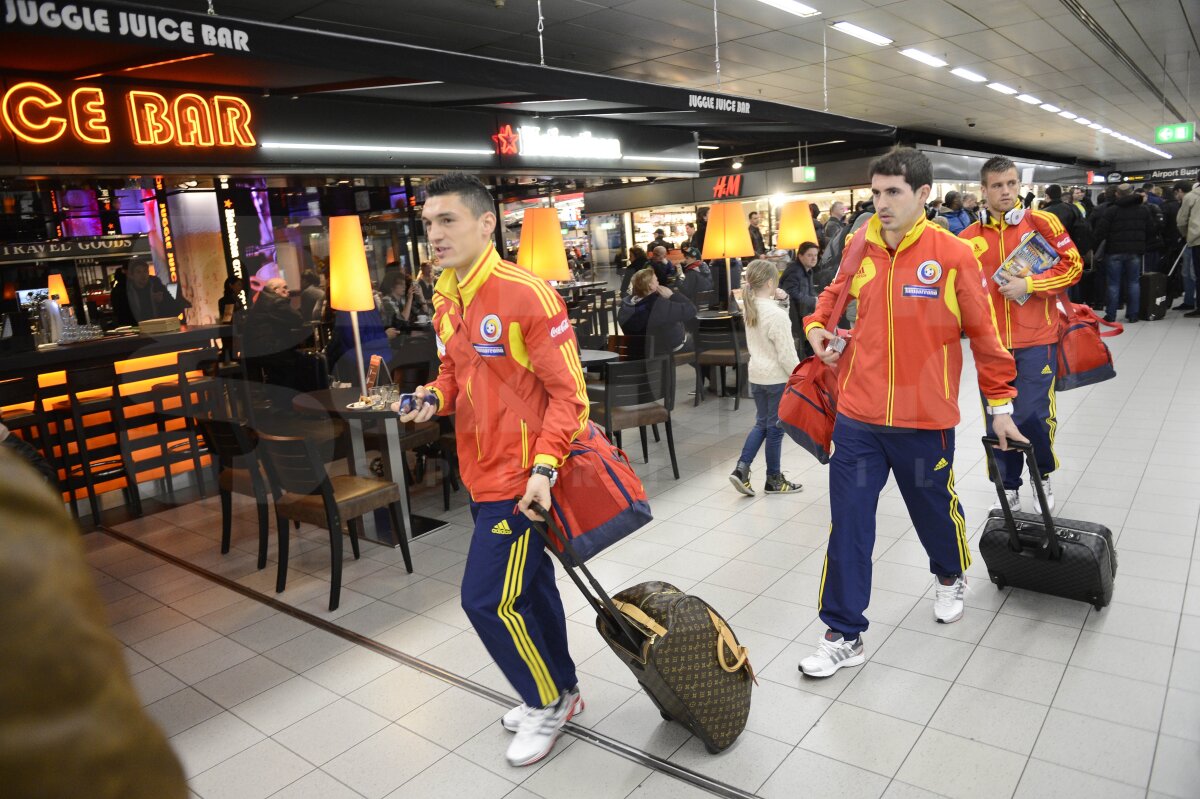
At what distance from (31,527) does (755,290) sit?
194 inches

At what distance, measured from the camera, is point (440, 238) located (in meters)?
2.53

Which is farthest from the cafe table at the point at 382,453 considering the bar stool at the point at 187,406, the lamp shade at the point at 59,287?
the lamp shade at the point at 59,287

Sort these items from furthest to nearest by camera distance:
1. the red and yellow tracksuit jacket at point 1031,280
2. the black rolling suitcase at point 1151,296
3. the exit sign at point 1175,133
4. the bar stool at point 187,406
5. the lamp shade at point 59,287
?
1. the exit sign at point 1175,133
2. the black rolling suitcase at point 1151,296
3. the lamp shade at point 59,287
4. the bar stool at point 187,406
5. the red and yellow tracksuit jacket at point 1031,280

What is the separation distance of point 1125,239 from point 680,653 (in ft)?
34.8

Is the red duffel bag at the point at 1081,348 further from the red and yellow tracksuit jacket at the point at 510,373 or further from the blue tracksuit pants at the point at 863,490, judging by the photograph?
the red and yellow tracksuit jacket at the point at 510,373

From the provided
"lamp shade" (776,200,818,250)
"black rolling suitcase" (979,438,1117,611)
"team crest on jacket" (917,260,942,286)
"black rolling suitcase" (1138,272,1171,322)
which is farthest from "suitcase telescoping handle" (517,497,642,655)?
"black rolling suitcase" (1138,272,1171,322)

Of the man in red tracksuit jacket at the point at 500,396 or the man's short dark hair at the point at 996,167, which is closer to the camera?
the man in red tracksuit jacket at the point at 500,396

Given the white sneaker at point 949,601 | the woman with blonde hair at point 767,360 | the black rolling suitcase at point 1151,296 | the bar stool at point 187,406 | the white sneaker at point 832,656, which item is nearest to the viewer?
the white sneaker at point 832,656

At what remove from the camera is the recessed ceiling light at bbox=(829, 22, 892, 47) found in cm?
828

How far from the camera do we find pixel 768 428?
5.25 metres

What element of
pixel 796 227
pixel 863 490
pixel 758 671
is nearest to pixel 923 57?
pixel 796 227

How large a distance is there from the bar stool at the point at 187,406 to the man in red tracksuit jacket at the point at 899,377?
5.02m

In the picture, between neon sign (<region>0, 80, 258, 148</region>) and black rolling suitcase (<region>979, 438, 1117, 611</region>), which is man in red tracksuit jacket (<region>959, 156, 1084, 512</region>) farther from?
neon sign (<region>0, 80, 258, 148</region>)

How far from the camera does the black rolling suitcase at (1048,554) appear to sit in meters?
3.34
